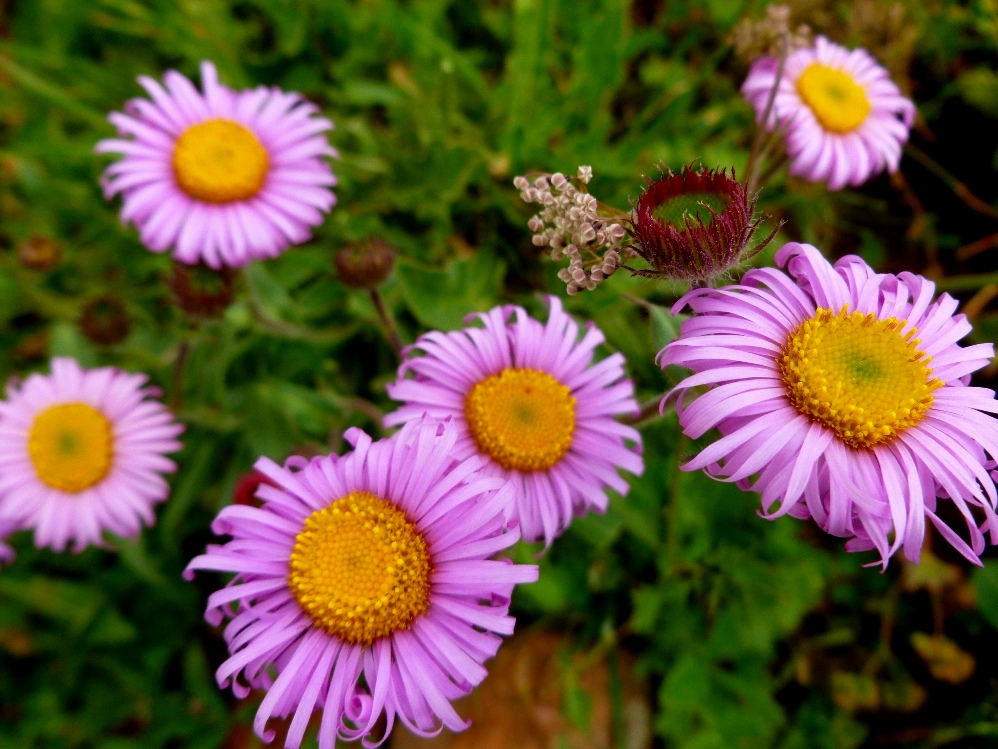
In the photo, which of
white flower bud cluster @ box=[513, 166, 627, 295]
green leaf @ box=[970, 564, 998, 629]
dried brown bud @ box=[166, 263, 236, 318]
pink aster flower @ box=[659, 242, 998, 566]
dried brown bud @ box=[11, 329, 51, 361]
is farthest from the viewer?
dried brown bud @ box=[11, 329, 51, 361]

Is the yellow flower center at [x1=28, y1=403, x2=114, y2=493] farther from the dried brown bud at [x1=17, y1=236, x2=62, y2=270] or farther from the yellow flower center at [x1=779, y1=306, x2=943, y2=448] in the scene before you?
the yellow flower center at [x1=779, y1=306, x2=943, y2=448]

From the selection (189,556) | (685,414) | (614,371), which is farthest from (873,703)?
(189,556)

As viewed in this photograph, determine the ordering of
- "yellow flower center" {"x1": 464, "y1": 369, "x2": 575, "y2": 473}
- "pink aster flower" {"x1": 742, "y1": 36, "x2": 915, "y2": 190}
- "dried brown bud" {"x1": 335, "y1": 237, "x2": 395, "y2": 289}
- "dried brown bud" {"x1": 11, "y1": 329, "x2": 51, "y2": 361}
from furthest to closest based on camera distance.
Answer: "dried brown bud" {"x1": 11, "y1": 329, "x2": 51, "y2": 361}
"pink aster flower" {"x1": 742, "y1": 36, "x2": 915, "y2": 190}
"dried brown bud" {"x1": 335, "y1": 237, "x2": 395, "y2": 289}
"yellow flower center" {"x1": 464, "y1": 369, "x2": 575, "y2": 473}

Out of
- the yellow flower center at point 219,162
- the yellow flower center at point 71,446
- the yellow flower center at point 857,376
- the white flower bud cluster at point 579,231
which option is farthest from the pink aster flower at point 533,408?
the yellow flower center at point 71,446

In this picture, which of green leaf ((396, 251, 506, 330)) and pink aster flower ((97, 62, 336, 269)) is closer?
pink aster flower ((97, 62, 336, 269))

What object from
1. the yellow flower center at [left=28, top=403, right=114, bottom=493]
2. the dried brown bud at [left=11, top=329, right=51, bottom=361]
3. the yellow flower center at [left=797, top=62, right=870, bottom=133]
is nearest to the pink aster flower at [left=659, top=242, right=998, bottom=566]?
the yellow flower center at [left=797, top=62, right=870, bottom=133]

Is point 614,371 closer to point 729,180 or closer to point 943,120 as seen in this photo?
point 729,180

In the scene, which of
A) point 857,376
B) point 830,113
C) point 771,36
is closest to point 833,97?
point 830,113
